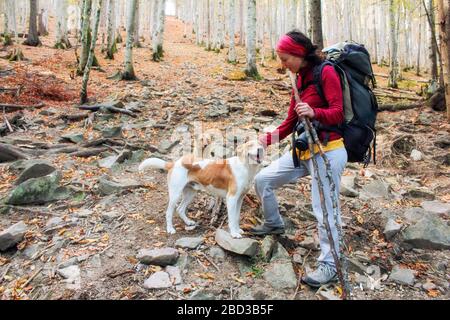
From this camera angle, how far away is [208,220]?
5184 mm

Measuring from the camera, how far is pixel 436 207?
575cm

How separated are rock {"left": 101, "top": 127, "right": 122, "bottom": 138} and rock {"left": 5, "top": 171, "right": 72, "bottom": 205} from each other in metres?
2.61

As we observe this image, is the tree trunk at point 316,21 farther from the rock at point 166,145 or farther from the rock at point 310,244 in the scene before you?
the rock at point 310,244

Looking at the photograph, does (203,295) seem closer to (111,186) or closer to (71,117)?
(111,186)

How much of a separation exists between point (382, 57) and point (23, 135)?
3887cm

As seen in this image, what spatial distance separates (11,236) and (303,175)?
3711mm

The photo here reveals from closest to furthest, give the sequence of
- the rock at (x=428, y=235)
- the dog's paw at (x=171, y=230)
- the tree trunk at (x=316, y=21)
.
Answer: the rock at (x=428, y=235)
the dog's paw at (x=171, y=230)
the tree trunk at (x=316, y=21)

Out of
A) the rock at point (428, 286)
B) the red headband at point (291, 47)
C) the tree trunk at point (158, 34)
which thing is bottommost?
the rock at point (428, 286)

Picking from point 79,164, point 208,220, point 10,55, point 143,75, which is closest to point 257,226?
point 208,220

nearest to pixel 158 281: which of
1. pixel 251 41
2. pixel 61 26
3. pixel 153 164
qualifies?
pixel 153 164

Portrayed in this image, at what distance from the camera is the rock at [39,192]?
17.8 feet

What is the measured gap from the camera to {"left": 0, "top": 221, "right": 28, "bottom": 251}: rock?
4398mm

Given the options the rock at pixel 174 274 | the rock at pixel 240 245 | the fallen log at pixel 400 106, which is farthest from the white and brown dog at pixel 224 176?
the fallen log at pixel 400 106

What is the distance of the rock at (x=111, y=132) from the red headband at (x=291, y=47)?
229 inches
